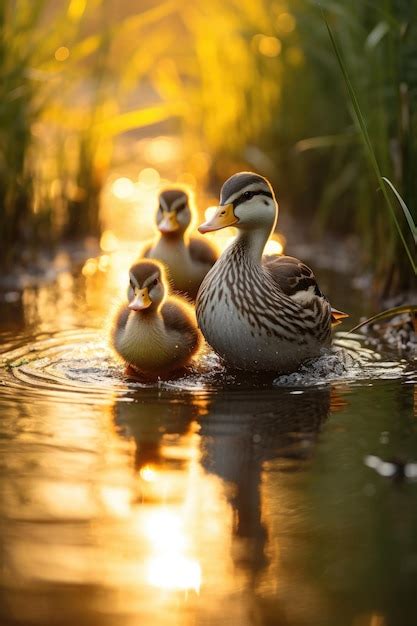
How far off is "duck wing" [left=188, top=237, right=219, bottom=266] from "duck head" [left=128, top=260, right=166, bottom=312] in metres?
1.25

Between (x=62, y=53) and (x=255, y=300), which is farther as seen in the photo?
(x=62, y=53)

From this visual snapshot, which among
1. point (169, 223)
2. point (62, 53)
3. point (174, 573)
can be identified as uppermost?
point (62, 53)

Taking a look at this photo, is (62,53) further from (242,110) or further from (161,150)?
(161,150)

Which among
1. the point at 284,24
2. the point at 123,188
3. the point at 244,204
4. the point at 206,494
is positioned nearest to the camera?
the point at 206,494

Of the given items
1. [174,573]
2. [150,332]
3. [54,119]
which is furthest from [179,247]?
[174,573]

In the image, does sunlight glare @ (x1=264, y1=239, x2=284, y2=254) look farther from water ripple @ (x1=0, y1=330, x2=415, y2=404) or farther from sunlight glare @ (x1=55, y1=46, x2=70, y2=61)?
water ripple @ (x1=0, y1=330, x2=415, y2=404)

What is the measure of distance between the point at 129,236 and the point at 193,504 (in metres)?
7.04

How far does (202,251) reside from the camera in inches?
310

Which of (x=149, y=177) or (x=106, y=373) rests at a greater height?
(x=149, y=177)

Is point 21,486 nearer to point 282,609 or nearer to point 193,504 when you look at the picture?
point 193,504

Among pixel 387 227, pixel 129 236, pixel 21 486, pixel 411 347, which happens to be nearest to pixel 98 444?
pixel 21 486

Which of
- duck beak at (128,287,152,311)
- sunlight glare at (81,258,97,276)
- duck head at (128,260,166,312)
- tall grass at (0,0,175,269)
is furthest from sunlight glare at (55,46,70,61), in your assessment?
duck beak at (128,287,152,311)

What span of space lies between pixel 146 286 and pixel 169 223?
4.38ft

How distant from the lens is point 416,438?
5223mm
